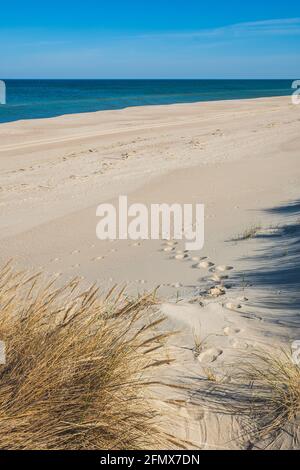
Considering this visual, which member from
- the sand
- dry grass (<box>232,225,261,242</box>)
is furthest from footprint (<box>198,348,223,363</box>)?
dry grass (<box>232,225,261,242</box>)

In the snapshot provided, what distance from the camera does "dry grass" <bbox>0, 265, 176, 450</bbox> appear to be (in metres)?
2.09

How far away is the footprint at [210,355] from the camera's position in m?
3.22

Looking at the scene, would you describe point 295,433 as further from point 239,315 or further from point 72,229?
point 72,229

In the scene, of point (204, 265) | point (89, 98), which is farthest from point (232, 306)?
point (89, 98)

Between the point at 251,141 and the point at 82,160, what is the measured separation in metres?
6.43

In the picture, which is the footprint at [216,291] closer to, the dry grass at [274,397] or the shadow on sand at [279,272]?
the shadow on sand at [279,272]

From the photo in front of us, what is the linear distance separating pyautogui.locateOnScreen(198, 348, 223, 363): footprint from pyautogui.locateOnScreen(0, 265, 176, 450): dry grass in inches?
25.2

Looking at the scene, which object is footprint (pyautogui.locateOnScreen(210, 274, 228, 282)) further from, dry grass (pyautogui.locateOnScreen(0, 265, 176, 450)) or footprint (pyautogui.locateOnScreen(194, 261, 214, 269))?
dry grass (pyautogui.locateOnScreen(0, 265, 176, 450))

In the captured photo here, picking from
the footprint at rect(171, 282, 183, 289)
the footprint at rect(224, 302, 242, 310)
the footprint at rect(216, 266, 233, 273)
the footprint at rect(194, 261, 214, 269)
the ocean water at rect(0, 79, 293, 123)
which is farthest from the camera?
the ocean water at rect(0, 79, 293, 123)

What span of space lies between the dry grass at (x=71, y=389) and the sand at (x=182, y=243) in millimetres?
284

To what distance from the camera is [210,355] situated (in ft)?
10.8

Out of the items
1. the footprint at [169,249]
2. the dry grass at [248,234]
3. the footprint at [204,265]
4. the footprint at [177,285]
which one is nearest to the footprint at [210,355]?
the footprint at [177,285]

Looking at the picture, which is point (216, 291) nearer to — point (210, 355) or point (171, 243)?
point (210, 355)

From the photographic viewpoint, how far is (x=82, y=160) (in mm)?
14430
